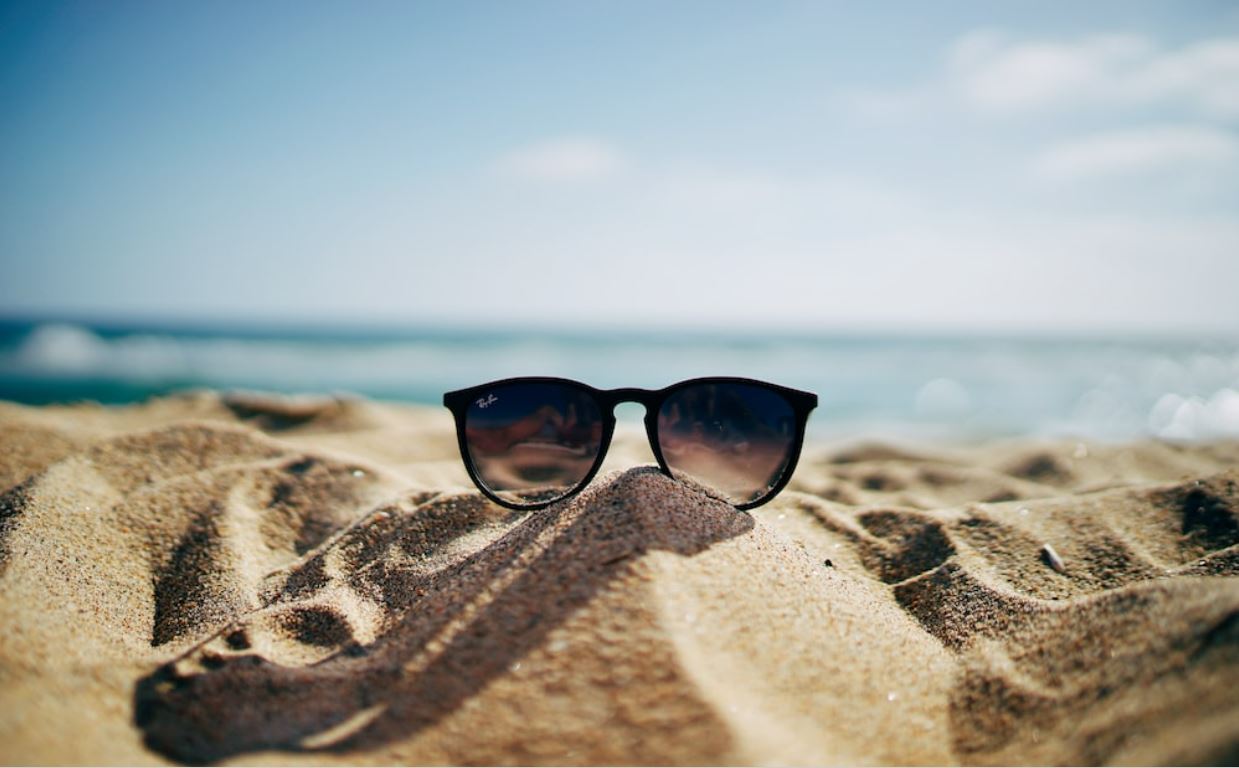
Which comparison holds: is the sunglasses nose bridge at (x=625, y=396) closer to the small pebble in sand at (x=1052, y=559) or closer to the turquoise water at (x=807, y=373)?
the small pebble in sand at (x=1052, y=559)

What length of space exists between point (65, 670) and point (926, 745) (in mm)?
1852

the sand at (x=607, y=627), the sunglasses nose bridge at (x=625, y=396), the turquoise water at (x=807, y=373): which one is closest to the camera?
the sand at (x=607, y=627)

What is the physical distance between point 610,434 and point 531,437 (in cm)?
27

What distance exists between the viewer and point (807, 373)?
19453mm

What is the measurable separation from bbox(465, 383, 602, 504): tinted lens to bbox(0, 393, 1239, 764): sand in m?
0.19

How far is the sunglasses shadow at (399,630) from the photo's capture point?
135 cm

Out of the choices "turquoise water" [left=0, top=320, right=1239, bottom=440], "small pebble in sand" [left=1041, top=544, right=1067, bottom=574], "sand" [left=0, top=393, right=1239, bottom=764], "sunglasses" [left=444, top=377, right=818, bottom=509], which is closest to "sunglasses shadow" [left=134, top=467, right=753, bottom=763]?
"sand" [left=0, top=393, right=1239, bottom=764]

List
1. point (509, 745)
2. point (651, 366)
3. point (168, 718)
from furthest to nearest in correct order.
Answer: point (651, 366) → point (168, 718) → point (509, 745)

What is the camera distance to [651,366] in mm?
21797

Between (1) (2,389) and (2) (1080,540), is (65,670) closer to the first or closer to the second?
(2) (1080,540)

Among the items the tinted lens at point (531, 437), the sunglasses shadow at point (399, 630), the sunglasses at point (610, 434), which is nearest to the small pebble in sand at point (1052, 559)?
the sunglasses at point (610, 434)

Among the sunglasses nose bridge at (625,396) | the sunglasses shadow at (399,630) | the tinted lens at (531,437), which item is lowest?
the sunglasses shadow at (399,630)

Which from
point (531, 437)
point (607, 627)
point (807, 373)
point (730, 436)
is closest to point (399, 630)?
point (607, 627)

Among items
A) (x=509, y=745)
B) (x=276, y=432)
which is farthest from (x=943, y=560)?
(x=276, y=432)
